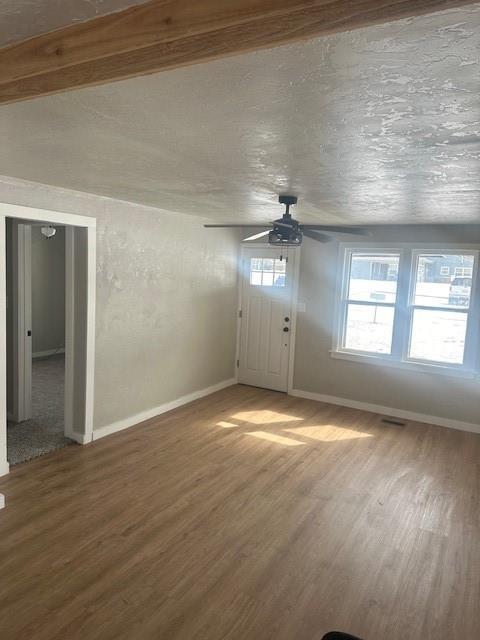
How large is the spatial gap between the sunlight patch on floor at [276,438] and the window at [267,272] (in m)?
2.30

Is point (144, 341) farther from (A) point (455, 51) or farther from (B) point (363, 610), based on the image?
(A) point (455, 51)

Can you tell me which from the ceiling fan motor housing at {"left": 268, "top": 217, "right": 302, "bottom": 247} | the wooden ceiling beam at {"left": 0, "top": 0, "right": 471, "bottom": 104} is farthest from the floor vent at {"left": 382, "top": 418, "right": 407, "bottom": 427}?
the wooden ceiling beam at {"left": 0, "top": 0, "right": 471, "bottom": 104}

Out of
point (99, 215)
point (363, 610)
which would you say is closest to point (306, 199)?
point (99, 215)

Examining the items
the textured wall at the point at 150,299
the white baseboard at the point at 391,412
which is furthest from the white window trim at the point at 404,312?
the textured wall at the point at 150,299

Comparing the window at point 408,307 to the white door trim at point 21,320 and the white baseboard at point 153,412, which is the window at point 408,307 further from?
the white door trim at point 21,320

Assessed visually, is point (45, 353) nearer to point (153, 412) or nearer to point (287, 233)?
point (153, 412)

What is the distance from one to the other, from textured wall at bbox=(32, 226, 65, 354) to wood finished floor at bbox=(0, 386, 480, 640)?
13.1 feet

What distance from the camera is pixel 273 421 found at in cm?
518

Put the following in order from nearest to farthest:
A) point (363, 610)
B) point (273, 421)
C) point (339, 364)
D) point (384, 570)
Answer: point (363, 610), point (384, 570), point (273, 421), point (339, 364)

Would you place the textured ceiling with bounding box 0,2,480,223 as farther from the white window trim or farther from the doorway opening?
the white window trim

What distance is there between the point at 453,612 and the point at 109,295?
3.58 meters

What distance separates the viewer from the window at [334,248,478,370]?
5121mm

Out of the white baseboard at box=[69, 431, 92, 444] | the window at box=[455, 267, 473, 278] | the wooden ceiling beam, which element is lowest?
the white baseboard at box=[69, 431, 92, 444]

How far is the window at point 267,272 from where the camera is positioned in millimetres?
6273
